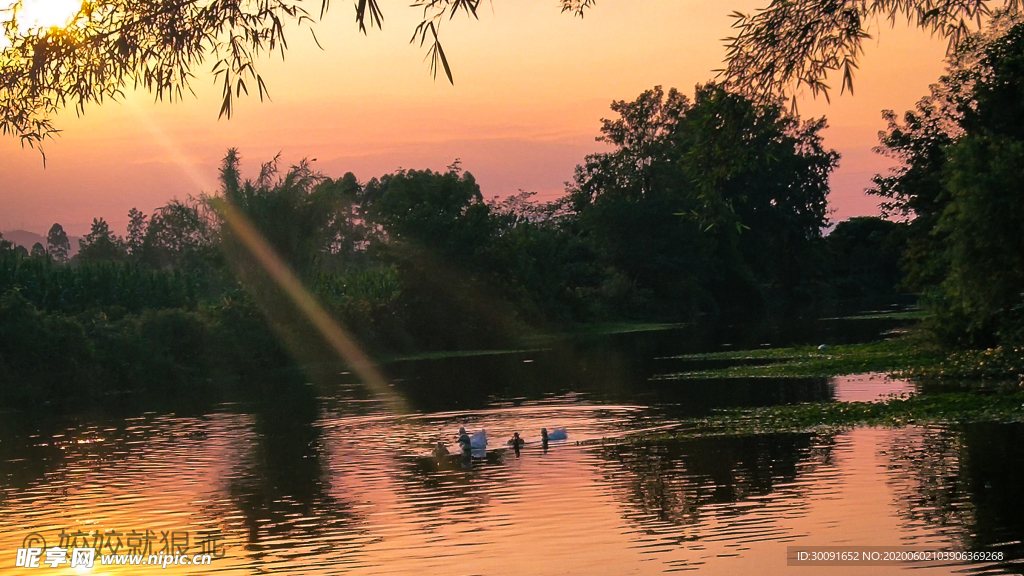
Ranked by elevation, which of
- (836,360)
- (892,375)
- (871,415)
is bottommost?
(871,415)

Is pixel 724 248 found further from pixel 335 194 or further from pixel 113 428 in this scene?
→ pixel 113 428

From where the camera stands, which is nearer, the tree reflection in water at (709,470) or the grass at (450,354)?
the tree reflection in water at (709,470)

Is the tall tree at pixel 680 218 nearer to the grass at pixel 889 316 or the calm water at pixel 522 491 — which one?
the grass at pixel 889 316

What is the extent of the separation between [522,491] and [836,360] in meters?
26.9

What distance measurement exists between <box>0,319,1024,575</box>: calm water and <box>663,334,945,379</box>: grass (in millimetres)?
5098

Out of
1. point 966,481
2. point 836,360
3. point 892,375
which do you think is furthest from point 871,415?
point 836,360

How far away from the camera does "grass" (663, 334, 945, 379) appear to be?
41688 mm

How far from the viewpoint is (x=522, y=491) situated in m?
21.2

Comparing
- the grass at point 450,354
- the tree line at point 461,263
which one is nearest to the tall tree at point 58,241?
the tree line at point 461,263

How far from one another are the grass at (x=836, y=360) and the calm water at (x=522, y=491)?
5.10m

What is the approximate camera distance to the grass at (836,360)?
4169 centimetres

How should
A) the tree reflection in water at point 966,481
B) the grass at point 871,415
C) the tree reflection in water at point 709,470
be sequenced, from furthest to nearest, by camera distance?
the grass at point 871,415
the tree reflection in water at point 709,470
the tree reflection in water at point 966,481

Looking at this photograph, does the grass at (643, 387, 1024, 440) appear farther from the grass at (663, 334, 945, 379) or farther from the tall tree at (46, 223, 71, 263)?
the tall tree at (46, 223, 71, 263)

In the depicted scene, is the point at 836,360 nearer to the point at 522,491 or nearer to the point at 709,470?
the point at 709,470
